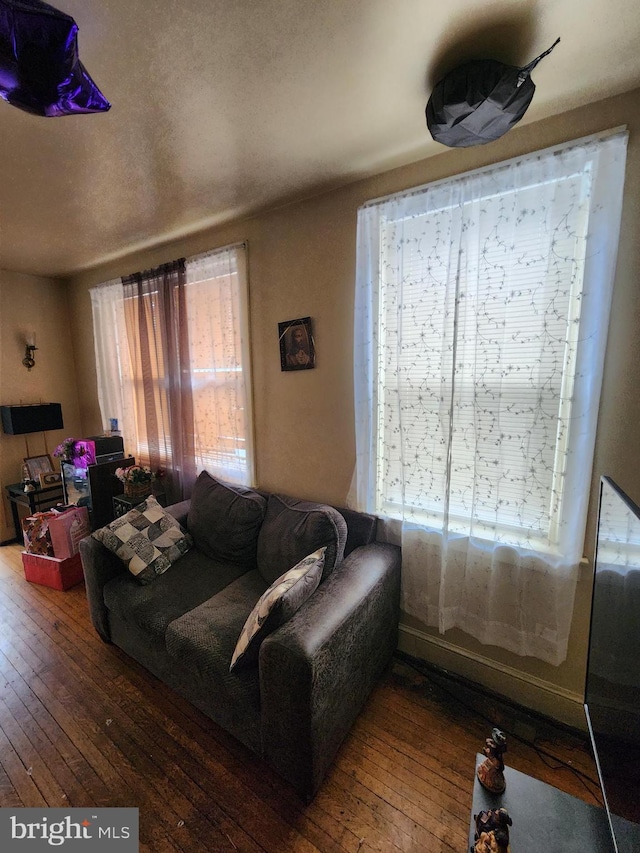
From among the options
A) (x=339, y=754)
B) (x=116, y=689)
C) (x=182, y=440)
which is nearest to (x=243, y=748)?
(x=339, y=754)

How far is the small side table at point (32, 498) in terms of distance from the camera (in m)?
3.04

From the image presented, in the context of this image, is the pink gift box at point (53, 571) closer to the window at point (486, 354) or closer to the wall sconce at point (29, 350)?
the wall sconce at point (29, 350)

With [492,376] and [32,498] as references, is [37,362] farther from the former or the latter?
[492,376]

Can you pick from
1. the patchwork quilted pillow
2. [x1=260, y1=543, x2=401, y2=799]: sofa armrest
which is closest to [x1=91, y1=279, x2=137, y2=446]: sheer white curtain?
the patchwork quilted pillow

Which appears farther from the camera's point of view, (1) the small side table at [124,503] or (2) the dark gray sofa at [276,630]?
(1) the small side table at [124,503]

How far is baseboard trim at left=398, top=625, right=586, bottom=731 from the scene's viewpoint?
1494 mm

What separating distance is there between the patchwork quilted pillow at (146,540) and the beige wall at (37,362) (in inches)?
86.0

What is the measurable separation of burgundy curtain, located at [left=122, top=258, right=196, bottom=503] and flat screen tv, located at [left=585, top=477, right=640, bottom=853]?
2480mm

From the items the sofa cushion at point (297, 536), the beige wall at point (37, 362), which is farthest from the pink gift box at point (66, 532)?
the sofa cushion at point (297, 536)

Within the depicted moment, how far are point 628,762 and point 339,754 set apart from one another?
114 cm

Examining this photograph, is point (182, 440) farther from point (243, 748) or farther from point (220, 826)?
point (220, 826)

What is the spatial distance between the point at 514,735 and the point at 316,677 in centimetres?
106

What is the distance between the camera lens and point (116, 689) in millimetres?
1694

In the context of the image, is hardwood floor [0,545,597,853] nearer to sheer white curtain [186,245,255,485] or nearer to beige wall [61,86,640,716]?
beige wall [61,86,640,716]
